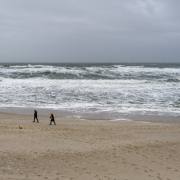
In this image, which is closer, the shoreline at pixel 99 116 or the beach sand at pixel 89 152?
the beach sand at pixel 89 152

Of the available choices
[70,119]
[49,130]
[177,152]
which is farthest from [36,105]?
[177,152]

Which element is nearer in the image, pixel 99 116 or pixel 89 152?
pixel 89 152

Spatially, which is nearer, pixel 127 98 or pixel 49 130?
pixel 49 130

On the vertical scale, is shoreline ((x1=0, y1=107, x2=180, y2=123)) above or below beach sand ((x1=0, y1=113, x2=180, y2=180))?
below

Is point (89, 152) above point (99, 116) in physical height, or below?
above

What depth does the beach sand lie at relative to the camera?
9578 mm

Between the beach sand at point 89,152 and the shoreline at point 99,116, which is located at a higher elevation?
→ the beach sand at point 89,152

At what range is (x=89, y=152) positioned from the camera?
38.3 ft

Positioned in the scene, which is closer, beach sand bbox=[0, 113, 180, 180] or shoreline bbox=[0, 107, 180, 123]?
beach sand bbox=[0, 113, 180, 180]

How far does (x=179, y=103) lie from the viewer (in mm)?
26281

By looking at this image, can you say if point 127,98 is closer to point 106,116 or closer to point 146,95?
point 146,95

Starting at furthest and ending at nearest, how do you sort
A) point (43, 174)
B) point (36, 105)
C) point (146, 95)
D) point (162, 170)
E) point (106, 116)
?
point (146, 95) < point (36, 105) < point (106, 116) < point (162, 170) < point (43, 174)

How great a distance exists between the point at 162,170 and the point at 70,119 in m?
10.1

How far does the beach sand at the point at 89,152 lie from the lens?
9578 millimetres
